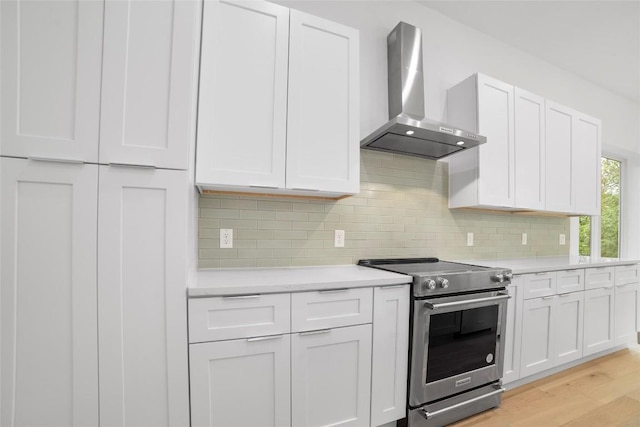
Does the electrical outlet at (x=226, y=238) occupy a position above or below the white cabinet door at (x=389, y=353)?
above

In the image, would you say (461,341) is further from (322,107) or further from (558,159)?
(558,159)

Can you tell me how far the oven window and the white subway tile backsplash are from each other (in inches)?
27.4

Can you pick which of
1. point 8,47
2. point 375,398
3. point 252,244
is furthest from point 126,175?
point 375,398

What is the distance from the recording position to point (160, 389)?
1255mm

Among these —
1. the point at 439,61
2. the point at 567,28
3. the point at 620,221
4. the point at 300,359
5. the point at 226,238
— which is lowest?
the point at 300,359

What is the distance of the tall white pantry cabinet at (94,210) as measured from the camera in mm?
1110

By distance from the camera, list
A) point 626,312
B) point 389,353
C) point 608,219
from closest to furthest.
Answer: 1. point 389,353
2. point 626,312
3. point 608,219

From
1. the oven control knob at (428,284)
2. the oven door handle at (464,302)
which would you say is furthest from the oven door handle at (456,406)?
the oven control knob at (428,284)

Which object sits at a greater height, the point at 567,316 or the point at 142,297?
the point at 142,297

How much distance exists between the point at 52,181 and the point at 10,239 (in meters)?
0.26

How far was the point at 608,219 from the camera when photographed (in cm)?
414

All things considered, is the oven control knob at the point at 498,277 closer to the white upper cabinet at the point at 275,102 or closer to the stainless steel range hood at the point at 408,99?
the stainless steel range hood at the point at 408,99

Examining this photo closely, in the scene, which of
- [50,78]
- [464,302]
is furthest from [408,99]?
[50,78]

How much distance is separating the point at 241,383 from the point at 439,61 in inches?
116
